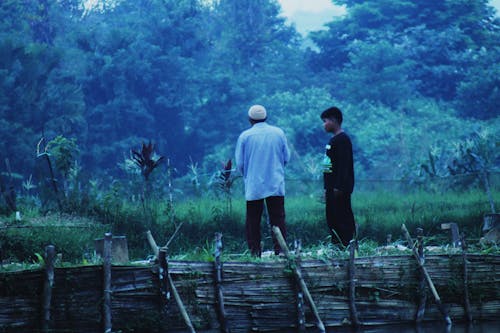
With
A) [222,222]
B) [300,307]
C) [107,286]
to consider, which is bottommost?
[300,307]

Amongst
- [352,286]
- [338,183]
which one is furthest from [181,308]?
[338,183]

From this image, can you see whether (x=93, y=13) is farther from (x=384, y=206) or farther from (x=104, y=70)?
(x=384, y=206)

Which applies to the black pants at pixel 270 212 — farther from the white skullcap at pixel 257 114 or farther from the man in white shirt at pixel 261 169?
the white skullcap at pixel 257 114

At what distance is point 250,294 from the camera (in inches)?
267

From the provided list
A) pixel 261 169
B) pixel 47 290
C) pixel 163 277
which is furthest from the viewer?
pixel 261 169

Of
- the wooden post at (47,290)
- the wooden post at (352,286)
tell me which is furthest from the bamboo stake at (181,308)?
the wooden post at (352,286)

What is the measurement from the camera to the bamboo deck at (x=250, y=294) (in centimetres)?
623

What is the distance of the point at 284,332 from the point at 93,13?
33.9 meters

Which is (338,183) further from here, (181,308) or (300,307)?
(181,308)

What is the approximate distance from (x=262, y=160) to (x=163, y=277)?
1.84 m

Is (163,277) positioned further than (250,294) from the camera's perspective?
No

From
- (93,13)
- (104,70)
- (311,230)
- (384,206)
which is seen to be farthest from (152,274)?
(93,13)

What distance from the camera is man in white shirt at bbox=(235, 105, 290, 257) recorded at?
7867 millimetres

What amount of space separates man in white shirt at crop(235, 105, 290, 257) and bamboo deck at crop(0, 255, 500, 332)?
95 centimetres
